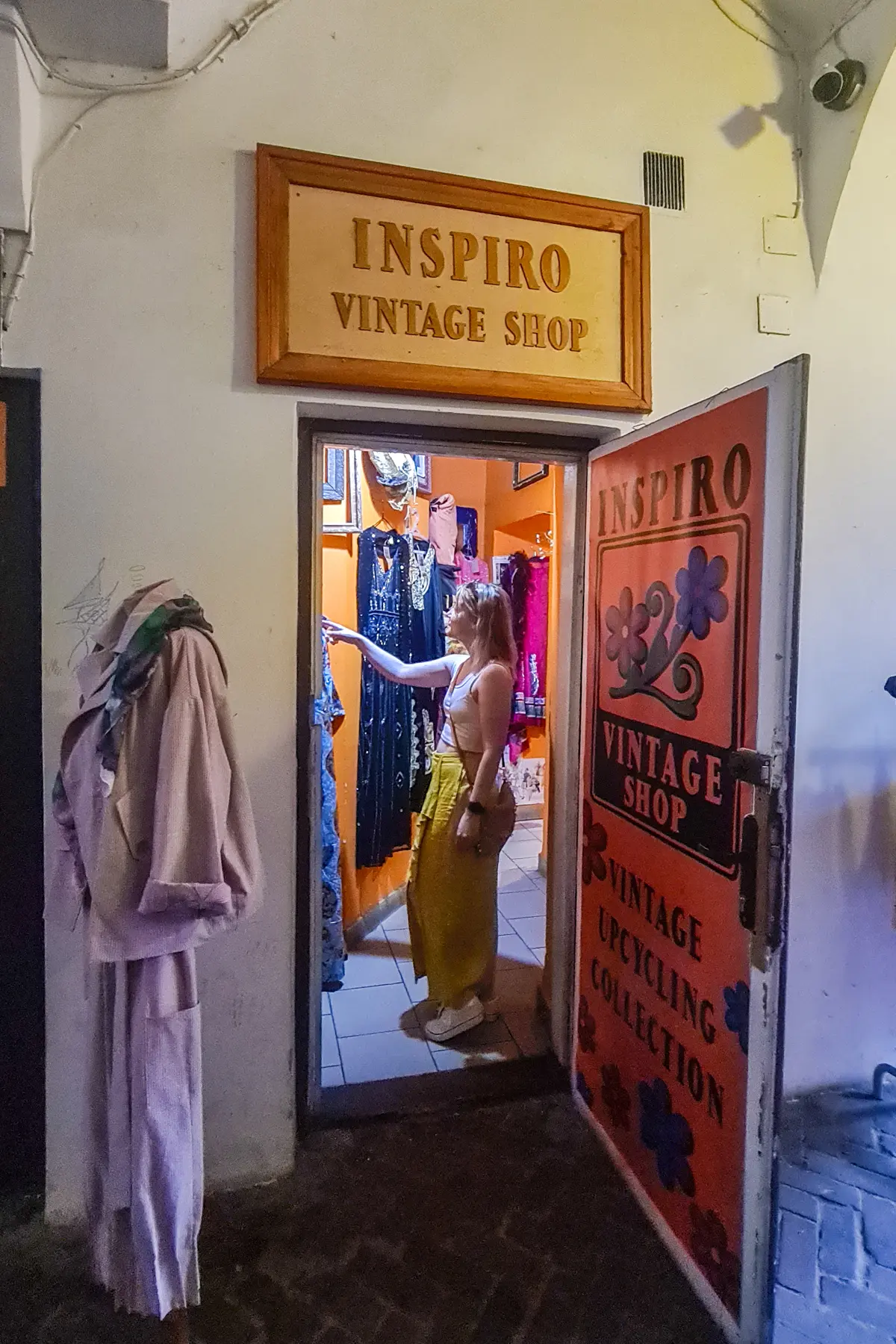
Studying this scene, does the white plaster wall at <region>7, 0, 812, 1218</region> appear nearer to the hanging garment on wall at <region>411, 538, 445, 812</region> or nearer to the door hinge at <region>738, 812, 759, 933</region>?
the door hinge at <region>738, 812, 759, 933</region>

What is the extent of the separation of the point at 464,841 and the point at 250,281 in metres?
1.78

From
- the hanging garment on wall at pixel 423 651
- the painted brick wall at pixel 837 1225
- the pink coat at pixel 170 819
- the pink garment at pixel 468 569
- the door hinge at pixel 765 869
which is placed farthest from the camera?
the pink garment at pixel 468 569

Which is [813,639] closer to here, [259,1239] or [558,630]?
[558,630]

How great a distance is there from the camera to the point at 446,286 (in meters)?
2.06

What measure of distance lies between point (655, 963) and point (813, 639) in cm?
111

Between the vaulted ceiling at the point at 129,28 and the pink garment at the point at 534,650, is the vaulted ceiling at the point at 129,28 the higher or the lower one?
the higher one

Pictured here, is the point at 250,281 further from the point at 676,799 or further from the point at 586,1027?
the point at 586,1027

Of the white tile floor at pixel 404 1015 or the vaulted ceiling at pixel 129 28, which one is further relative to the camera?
the white tile floor at pixel 404 1015

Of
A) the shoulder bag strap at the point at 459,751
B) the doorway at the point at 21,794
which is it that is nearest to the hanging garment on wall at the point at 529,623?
the shoulder bag strap at the point at 459,751

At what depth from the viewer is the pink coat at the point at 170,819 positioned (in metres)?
1.33

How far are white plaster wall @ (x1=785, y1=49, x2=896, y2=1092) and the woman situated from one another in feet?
3.13

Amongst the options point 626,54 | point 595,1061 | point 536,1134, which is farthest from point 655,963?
point 626,54

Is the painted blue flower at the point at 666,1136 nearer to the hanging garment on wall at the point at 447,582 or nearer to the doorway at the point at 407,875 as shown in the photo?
the doorway at the point at 407,875

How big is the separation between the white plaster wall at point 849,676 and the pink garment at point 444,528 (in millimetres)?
2344
